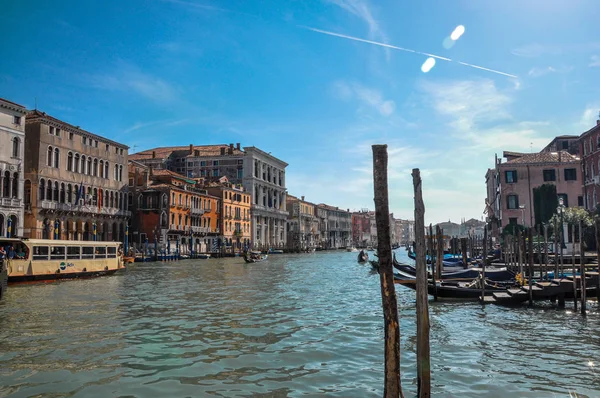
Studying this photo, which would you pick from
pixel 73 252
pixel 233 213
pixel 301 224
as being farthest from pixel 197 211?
pixel 301 224

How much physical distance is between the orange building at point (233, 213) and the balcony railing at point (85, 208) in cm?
1342

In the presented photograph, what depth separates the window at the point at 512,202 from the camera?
38.8m

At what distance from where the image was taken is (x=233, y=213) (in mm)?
56281

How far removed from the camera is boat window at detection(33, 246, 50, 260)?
1902 cm

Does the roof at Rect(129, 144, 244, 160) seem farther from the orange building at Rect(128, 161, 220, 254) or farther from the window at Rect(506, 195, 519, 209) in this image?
the window at Rect(506, 195, 519, 209)

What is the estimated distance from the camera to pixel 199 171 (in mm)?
63281

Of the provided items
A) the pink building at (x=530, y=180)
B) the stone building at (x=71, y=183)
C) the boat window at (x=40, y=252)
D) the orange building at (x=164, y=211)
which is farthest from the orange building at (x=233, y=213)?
the boat window at (x=40, y=252)

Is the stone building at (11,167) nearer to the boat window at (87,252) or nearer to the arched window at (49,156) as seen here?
the arched window at (49,156)

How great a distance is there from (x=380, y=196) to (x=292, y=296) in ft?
36.3

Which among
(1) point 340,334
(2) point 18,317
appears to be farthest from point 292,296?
(2) point 18,317

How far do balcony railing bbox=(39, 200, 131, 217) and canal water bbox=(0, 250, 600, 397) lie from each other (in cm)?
2223

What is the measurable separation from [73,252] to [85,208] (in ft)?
55.8

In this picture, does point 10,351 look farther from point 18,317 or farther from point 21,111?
point 21,111

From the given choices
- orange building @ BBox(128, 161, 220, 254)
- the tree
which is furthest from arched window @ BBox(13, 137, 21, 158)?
the tree
